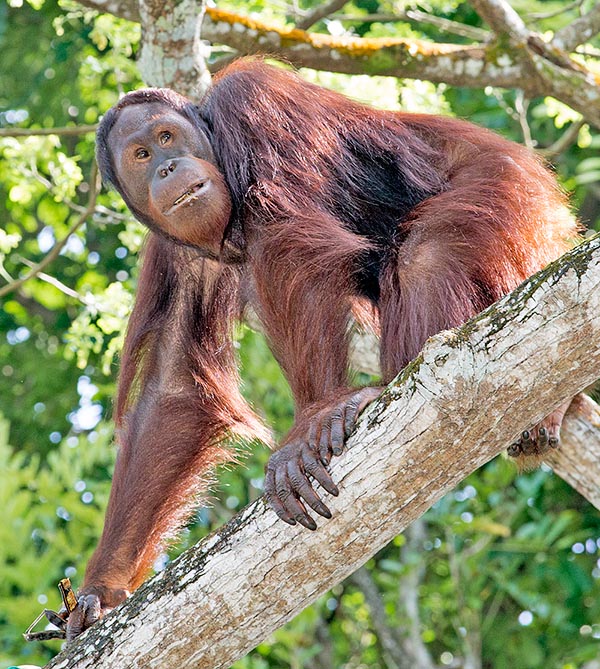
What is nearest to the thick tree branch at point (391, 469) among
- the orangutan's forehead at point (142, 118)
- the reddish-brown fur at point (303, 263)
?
the reddish-brown fur at point (303, 263)

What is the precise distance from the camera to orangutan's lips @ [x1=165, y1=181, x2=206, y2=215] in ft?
12.6

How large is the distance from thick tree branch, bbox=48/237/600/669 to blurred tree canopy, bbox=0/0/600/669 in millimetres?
2777

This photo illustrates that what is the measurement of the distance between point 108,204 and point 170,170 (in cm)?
331

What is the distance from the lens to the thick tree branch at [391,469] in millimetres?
2797

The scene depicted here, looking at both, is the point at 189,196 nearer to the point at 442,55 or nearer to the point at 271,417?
the point at 442,55

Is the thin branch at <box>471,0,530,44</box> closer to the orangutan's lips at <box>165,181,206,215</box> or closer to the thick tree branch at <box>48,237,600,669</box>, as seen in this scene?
the orangutan's lips at <box>165,181,206,215</box>

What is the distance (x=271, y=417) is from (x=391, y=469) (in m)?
4.79

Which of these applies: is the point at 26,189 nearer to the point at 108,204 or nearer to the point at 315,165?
the point at 108,204

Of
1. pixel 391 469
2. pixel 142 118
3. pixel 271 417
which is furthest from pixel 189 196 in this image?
pixel 271 417

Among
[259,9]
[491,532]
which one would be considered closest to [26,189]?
[259,9]

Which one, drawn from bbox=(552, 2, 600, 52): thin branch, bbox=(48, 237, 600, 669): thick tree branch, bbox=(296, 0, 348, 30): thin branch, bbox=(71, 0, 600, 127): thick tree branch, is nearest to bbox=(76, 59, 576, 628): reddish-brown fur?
bbox=(48, 237, 600, 669): thick tree branch

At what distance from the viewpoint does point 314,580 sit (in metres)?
2.94

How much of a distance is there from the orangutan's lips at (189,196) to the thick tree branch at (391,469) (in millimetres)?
1266

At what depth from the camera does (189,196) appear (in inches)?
152
